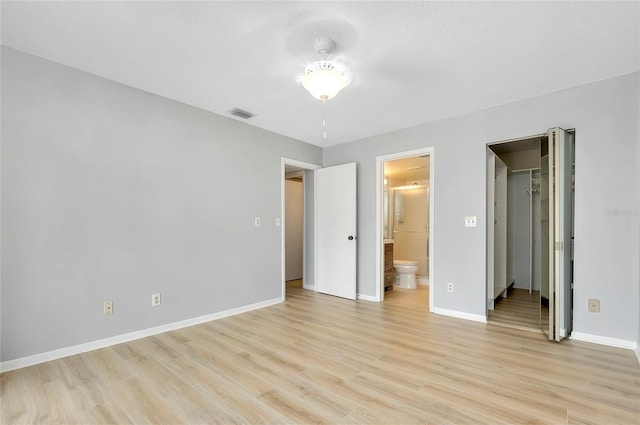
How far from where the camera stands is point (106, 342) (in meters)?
2.67

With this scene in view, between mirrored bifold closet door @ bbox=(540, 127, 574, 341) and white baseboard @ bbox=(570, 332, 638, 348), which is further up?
mirrored bifold closet door @ bbox=(540, 127, 574, 341)

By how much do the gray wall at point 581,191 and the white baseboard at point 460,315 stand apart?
0.05 m

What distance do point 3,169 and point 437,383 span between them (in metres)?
3.48

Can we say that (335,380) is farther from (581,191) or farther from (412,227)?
(412,227)

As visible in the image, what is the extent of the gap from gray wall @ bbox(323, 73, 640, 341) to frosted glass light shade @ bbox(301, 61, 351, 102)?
78.5 inches

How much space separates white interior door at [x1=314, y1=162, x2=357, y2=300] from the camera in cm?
446

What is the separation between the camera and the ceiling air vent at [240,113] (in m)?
3.46

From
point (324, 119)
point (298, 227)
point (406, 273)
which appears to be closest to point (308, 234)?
point (298, 227)

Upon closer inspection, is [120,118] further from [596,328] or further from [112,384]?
[596,328]

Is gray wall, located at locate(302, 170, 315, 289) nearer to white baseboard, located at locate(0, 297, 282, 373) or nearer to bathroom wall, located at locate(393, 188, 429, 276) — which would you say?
white baseboard, located at locate(0, 297, 282, 373)

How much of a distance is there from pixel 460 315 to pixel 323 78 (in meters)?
3.03

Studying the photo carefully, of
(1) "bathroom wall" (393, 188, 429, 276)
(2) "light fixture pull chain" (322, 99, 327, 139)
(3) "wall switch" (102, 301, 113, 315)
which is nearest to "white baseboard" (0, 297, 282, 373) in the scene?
(3) "wall switch" (102, 301, 113, 315)

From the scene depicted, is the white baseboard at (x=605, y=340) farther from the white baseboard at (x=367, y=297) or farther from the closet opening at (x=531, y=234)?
the white baseboard at (x=367, y=297)

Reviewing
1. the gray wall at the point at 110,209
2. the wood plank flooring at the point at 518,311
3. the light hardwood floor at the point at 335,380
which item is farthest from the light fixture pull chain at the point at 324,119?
the wood plank flooring at the point at 518,311
